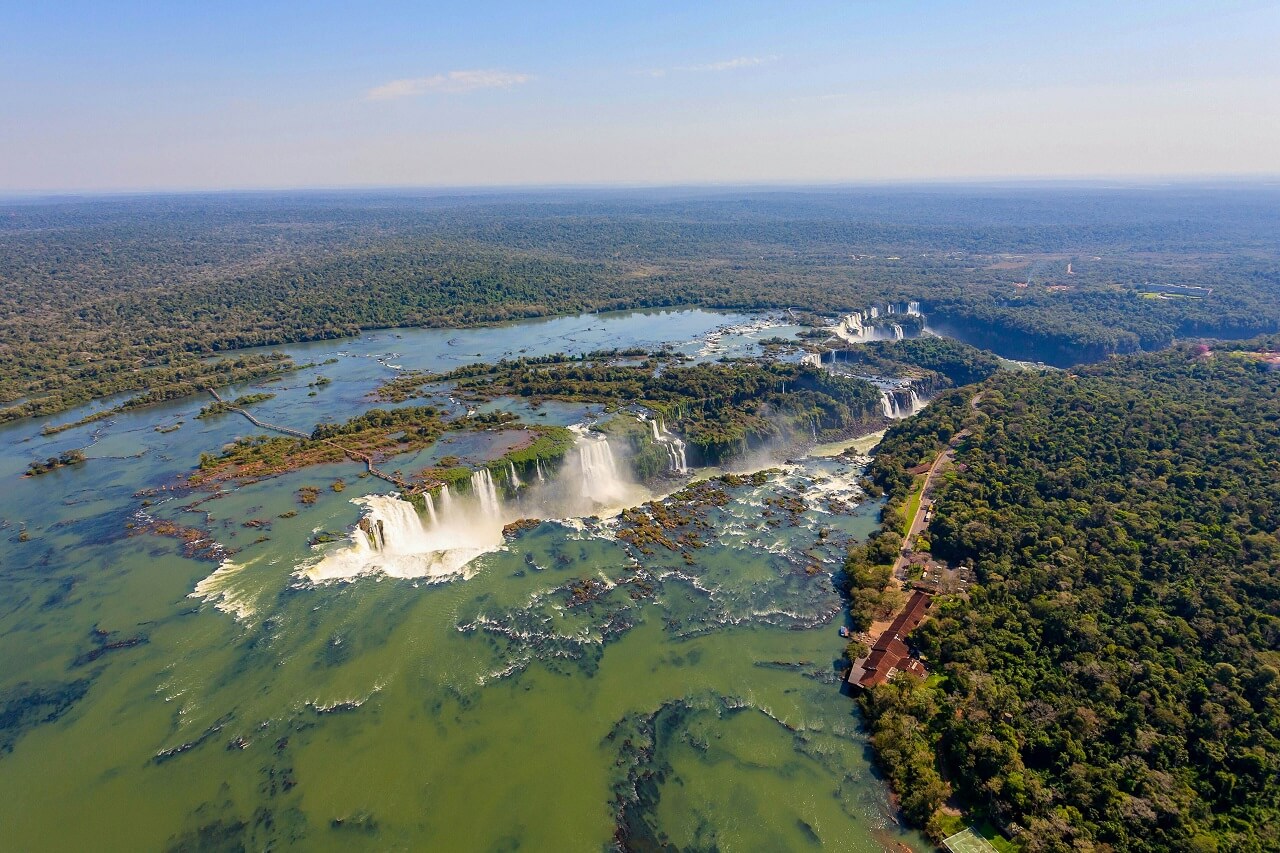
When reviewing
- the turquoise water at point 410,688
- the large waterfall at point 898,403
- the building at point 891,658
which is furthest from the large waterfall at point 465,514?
the large waterfall at point 898,403

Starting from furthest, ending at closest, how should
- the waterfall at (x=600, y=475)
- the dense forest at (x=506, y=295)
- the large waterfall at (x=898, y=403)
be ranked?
the dense forest at (x=506, y=295)
the large waterfall at (x=898, y=403)
the waterfall at (x=600, y=475)

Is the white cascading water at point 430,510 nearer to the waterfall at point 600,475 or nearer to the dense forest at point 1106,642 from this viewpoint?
the waterfall at point 600,475

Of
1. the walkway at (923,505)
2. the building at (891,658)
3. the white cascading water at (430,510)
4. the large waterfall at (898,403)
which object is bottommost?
the large waterfall at (898,403)

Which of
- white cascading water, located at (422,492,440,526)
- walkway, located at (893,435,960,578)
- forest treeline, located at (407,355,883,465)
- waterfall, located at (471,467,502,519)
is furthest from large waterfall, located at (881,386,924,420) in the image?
white cascading water, located at (422,492,440,526)

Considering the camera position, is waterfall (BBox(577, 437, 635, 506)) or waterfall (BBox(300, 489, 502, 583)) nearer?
waterfall (BBox(300, 489, 502, 583))

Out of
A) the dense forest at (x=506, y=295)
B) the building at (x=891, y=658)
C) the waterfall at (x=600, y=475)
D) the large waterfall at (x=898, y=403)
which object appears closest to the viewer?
the building at (x=891, y=658)

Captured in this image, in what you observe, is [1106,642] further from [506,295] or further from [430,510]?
[506,295]

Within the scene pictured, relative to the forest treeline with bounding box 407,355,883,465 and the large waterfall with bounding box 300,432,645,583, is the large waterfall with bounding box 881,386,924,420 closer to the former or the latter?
the forest treeline with bounding box 407,355,883,465
